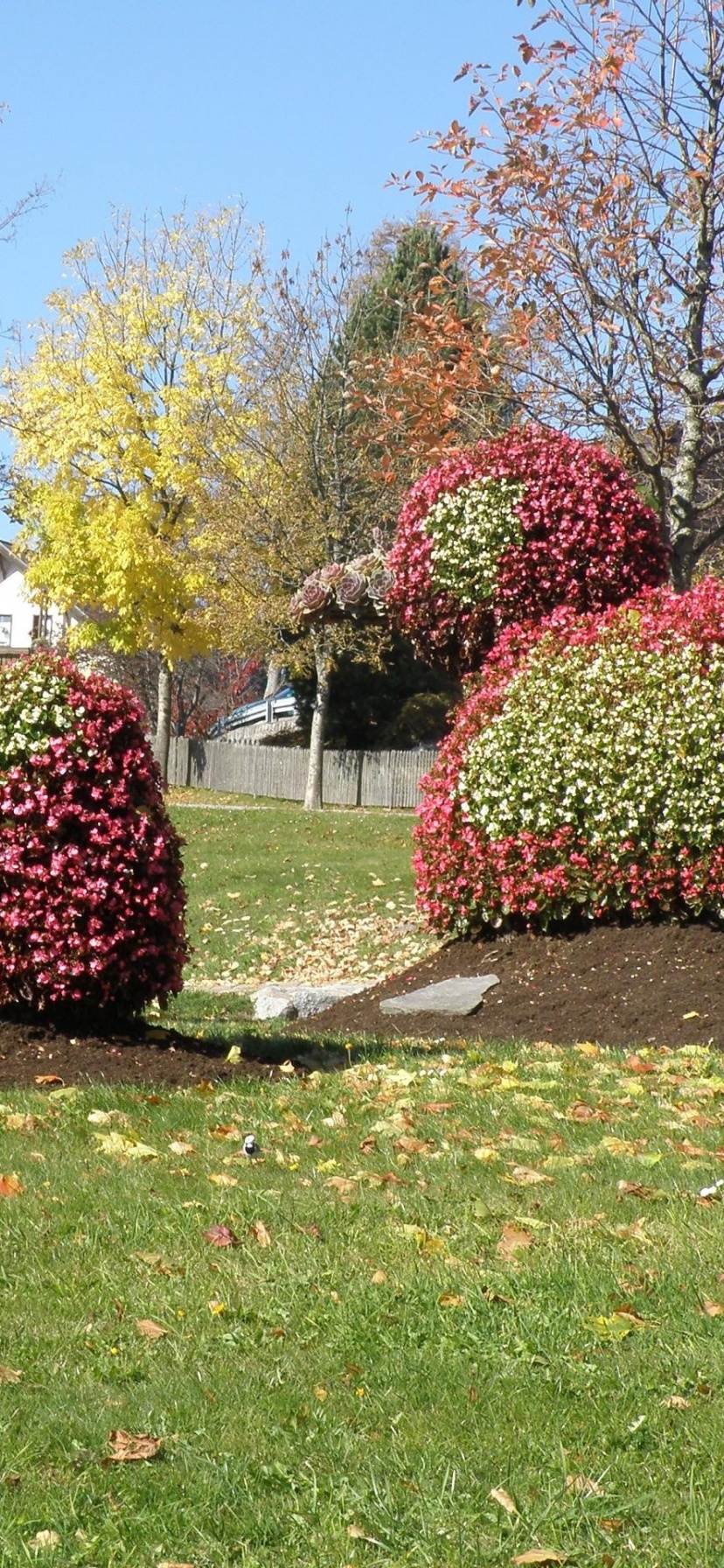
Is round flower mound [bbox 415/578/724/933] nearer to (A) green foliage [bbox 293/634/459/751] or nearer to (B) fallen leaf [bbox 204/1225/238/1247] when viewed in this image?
(B) fallen leaf [bbox 204/1225/238/1247]

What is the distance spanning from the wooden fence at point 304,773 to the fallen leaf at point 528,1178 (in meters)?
26.1

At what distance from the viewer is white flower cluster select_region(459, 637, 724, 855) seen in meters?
9.65

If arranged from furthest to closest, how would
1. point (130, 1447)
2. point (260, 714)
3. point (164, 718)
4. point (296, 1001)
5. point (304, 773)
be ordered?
1. point (260, 714)
2. point (304, 773)
3. point (164, 718)
4. point (296, 1001)
5. point (130, 1447)

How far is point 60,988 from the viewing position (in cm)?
708

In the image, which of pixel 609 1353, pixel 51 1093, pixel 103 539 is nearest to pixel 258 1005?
pixel 51 1093

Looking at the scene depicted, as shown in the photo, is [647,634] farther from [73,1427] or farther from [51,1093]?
[73,1427]

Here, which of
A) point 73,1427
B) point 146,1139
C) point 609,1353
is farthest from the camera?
point 146,1139

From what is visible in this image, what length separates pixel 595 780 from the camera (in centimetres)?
980

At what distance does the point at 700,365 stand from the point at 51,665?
733 cm

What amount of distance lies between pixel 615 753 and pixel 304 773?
79.2 ft

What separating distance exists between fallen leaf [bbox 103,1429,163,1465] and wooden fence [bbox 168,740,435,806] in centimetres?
2812

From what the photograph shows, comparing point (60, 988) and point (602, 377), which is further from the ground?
point (602, 377)

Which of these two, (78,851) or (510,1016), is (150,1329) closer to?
(78,851)

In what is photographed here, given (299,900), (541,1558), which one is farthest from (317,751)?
(541,1558)
